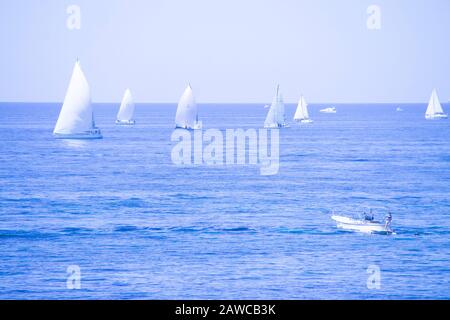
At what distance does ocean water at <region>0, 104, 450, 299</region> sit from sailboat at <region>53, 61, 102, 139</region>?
5697 millimetres

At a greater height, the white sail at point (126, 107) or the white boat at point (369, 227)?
the white sail at point (126, 107)

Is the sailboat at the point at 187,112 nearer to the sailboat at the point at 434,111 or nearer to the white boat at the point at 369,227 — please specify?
the white boat at the point at 369,227

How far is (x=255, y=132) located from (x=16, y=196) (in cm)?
8314

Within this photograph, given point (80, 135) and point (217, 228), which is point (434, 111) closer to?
point (80, 135)

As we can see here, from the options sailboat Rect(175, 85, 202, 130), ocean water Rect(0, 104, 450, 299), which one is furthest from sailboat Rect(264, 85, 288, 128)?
ocean water Rect(0, 104, 450, 299)

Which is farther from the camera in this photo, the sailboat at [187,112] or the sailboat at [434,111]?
A: the sailboat at [434,111]

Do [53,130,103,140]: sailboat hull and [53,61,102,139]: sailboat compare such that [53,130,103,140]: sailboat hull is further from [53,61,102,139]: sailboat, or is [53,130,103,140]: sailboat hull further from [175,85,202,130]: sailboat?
[175,85,202,130]: sailboat

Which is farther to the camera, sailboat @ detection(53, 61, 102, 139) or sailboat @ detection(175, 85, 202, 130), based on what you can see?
sailboat @ detection(175, 85, 202, 130)

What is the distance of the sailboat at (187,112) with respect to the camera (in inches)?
4550

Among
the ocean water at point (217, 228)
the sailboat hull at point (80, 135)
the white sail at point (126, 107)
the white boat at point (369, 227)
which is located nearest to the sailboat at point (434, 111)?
the white sail at point (126, 107)

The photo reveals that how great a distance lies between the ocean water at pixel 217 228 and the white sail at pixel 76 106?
567 centimetres

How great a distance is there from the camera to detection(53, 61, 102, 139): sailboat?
3568 inches

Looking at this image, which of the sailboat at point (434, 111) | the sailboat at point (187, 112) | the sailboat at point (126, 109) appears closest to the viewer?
the sailboat at point (187, 112)
